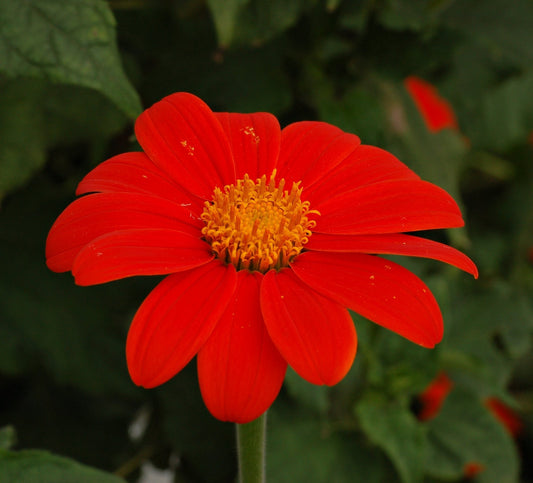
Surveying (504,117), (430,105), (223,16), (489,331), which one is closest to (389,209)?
(223,16)

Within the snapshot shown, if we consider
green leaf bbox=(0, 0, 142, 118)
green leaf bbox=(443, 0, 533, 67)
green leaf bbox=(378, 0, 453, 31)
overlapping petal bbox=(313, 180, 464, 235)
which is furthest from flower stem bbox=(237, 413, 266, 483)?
green leaf bbox=(443, 0, 533, 67)

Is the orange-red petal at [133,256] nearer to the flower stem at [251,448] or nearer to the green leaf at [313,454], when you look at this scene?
the flower stem at [251,448]

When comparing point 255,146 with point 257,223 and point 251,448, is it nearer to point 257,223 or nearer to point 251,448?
point 257,223

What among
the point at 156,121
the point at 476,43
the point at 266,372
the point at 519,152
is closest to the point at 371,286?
the point at 266,372

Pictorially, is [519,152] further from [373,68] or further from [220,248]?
[220,248]

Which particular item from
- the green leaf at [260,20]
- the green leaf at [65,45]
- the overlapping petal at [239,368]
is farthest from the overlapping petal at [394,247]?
the green leaf at [260,20]

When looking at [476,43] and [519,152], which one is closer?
[476,43]
